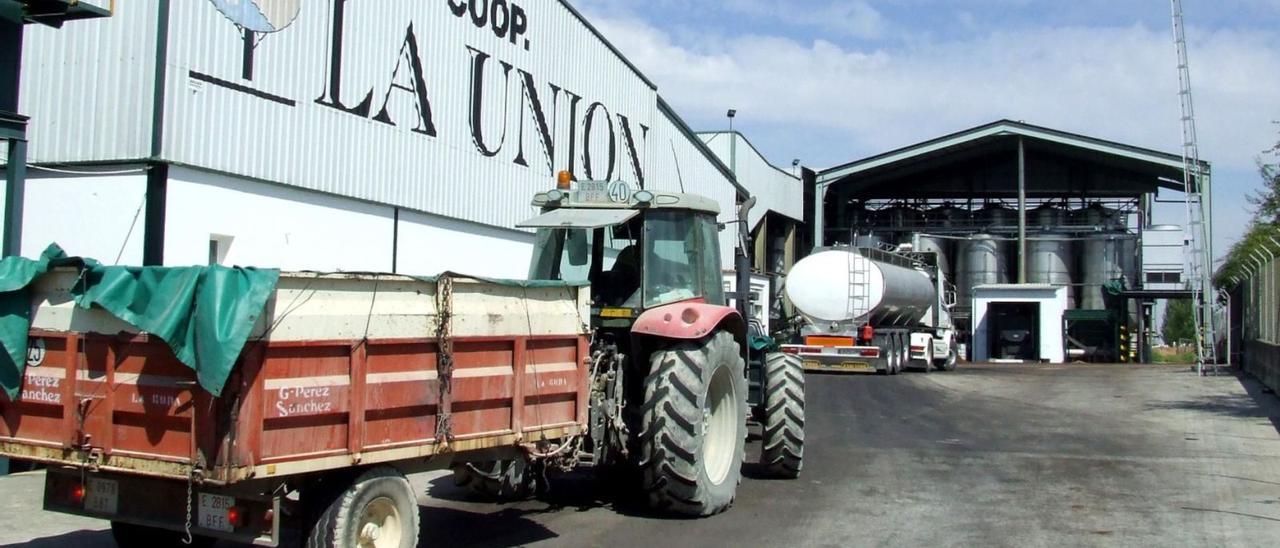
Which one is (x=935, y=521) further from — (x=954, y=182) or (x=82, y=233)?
(x=954, y=182)

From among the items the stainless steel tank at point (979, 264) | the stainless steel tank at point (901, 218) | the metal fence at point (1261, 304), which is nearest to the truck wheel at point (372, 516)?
the metal fence at point (1261, 304)

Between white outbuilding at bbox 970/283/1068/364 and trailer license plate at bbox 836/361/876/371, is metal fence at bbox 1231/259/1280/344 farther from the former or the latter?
white outbuilding at bbox 970/283/1068/364

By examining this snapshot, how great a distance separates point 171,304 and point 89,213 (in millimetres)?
8072

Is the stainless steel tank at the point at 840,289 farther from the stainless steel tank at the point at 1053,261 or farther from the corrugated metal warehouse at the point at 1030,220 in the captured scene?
the stainless steel tank at the point at 1053,261

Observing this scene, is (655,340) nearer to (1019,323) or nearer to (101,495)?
(101,495)

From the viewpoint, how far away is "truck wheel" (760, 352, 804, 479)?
1087 centimetres

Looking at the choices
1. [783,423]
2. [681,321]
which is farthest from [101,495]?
[783,423]

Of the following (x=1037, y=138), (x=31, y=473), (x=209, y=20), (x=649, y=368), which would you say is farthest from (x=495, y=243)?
(x=1037, y=138)

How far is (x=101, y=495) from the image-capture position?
630 centimetres

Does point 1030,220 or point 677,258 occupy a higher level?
point 1030,220

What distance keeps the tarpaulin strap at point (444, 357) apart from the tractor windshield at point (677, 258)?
2.78 metres

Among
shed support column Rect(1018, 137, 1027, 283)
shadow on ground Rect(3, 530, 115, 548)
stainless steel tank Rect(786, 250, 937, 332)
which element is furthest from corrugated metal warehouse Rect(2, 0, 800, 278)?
shed support column Rect(1018, 137, 1027, 283)

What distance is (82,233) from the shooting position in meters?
12.9

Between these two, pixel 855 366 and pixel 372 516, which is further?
pixel 855 366
